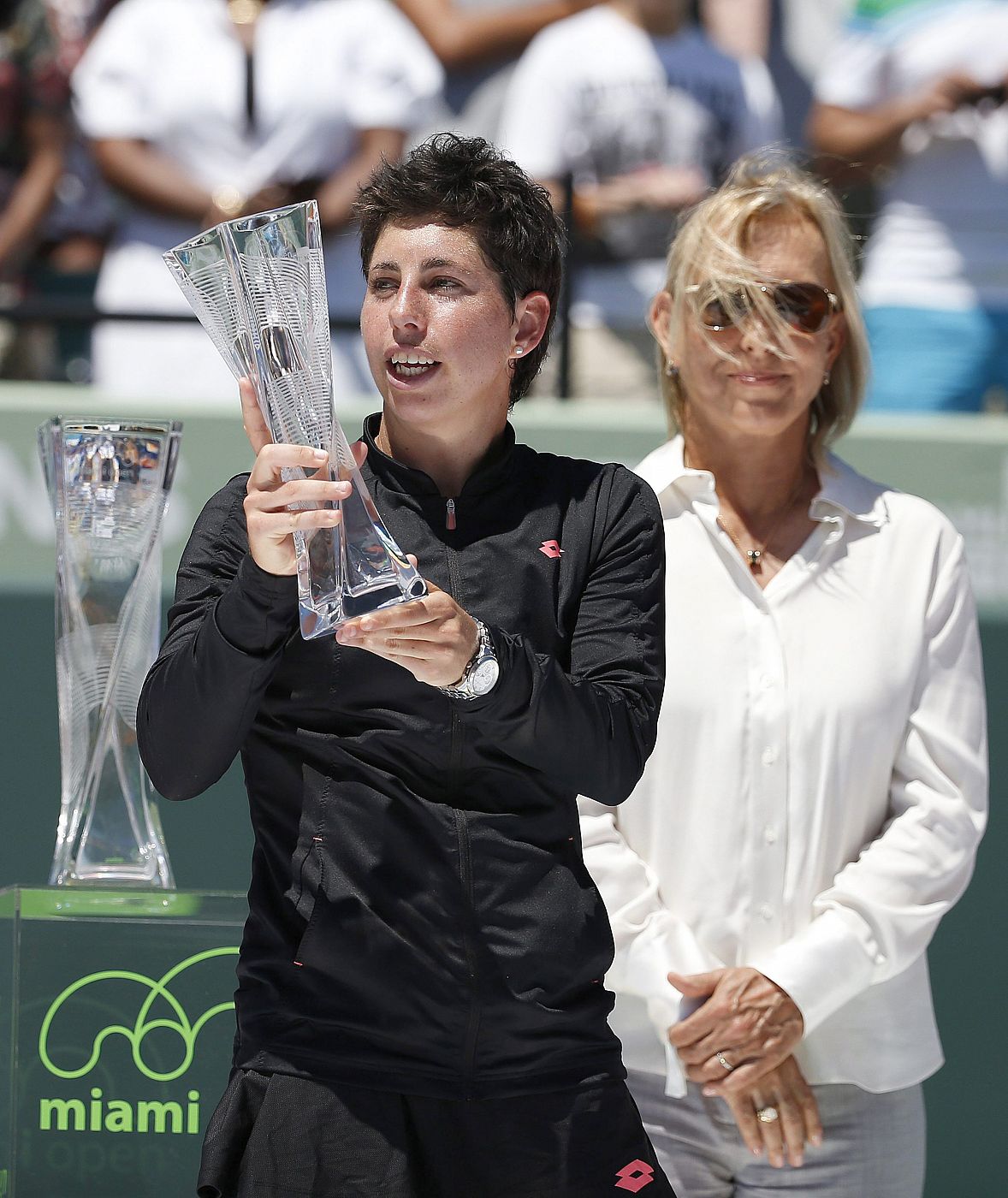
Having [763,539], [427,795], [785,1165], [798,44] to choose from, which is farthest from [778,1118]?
[798,44]

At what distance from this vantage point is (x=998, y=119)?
3775 millimetres

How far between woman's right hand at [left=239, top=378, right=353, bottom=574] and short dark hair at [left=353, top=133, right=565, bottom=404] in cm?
29

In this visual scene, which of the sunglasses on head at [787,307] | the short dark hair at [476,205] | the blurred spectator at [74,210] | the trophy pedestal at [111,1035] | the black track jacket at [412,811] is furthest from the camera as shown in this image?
the blurred spectator at [74,210]

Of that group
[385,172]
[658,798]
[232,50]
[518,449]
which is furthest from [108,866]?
[232,50]

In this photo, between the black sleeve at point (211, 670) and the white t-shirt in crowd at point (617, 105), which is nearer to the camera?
the black sleeve at point (211, 670)

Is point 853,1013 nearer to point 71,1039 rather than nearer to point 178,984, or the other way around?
point 178,984

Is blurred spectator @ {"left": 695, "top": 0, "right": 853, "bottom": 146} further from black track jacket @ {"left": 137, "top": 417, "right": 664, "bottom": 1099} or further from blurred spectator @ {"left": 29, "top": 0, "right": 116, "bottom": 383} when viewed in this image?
black track jacket @ {"left": 137, "top": 417, "right": 664, "bottom": 1099}

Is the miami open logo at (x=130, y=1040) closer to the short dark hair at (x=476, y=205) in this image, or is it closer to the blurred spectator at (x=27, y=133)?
the short dark hair at (x=476, y=205)

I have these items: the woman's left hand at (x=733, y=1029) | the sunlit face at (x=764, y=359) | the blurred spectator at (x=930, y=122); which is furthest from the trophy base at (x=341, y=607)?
the blurred spectator at (x=930, y=122)

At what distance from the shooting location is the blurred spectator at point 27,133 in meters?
3.97

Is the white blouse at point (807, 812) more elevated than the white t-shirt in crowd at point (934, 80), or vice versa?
the white t-shirt in crowd at point (934, 80)

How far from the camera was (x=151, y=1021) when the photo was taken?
2045mm

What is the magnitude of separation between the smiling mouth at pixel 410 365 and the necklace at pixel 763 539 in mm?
859

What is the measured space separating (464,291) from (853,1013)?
3.79 feet
